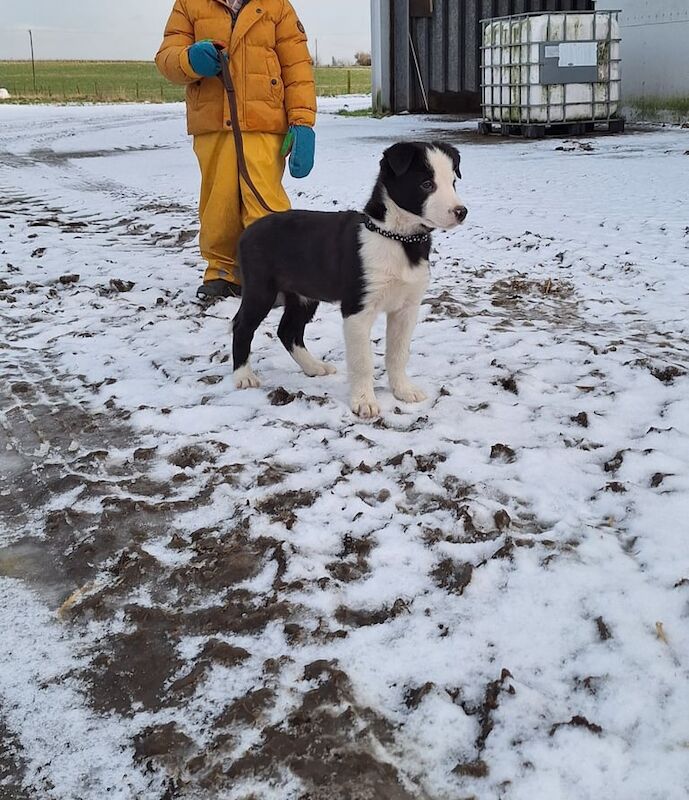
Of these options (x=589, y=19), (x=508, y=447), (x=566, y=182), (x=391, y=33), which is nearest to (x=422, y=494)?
(x=508, y=447)

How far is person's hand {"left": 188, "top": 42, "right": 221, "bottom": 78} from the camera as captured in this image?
495cm

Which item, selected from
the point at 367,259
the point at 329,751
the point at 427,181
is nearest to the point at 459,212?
the point at 427,181

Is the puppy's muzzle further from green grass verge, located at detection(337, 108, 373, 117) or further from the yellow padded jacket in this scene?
green grass verge, located at detection(337, 108, 373, 117)

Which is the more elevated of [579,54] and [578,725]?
[579,54]

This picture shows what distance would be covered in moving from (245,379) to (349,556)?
1.70m

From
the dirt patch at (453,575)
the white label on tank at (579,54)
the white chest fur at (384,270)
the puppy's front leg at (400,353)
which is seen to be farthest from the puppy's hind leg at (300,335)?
the white label on tank at (579,54)

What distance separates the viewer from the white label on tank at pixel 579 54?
1204 cm

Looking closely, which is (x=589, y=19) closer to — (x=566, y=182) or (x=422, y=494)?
(x=566, y=182)

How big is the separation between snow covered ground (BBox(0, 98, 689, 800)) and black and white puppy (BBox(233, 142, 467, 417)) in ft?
0.67

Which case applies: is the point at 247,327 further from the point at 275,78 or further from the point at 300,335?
the point at 275,78

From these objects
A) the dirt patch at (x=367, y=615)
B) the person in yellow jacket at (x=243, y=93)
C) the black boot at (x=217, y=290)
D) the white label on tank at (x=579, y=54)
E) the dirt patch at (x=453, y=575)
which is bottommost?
the dirt patch at (x=367, y=615)

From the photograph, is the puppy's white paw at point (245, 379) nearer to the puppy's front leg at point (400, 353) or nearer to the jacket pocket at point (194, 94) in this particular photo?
the puppy's front leg at point (400, 353)

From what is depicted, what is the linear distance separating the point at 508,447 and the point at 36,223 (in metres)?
6.99

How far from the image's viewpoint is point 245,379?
166 inches
